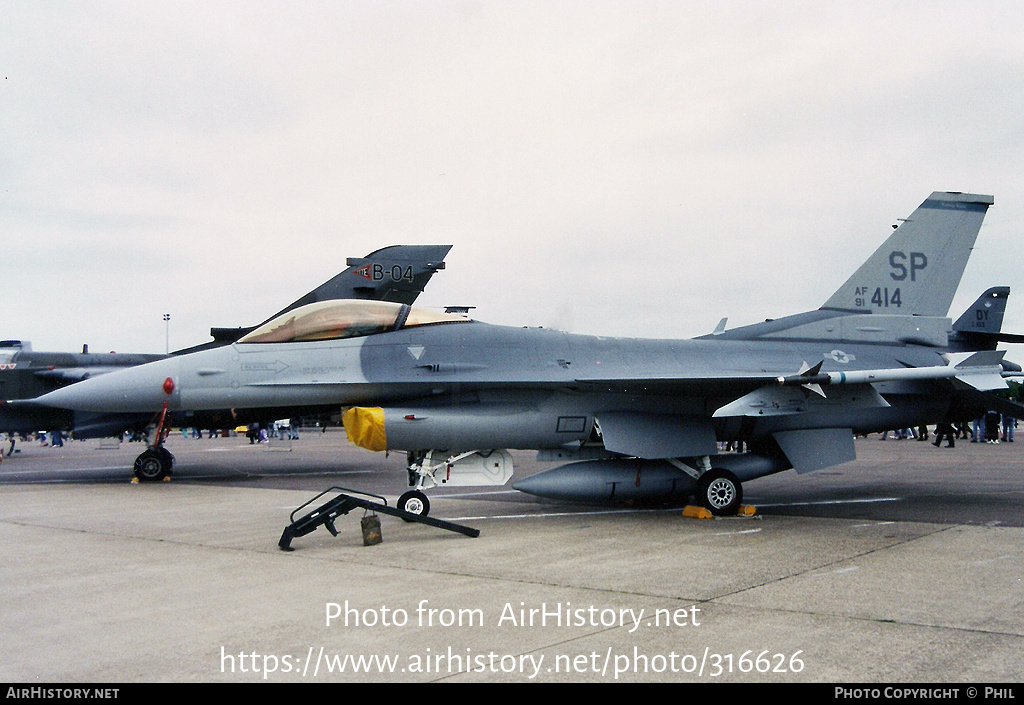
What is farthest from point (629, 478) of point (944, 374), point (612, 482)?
point (944, 374)

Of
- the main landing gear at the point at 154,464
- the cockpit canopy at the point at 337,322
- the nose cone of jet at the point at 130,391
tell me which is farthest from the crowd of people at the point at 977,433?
the nose cone of jet at the point at 130,391

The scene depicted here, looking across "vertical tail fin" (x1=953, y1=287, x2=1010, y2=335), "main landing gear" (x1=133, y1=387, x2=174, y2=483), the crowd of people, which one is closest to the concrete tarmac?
"main landing gear" (x1=133, y1=387, x2=174, y2=483)

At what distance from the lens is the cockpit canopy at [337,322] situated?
33.1ft

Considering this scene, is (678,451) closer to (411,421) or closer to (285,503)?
(411,421)

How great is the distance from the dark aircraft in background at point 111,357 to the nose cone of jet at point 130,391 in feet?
14.4

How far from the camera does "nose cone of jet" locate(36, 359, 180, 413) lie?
10408 mm

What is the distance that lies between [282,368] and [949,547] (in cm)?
728

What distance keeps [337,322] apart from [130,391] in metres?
2.95

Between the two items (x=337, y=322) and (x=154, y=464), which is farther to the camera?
(x=154, y=464)

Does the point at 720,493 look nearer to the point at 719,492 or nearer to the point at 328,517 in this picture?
the point at 719,492

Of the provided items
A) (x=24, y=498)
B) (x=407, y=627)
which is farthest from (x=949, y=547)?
(x=24, y=498)

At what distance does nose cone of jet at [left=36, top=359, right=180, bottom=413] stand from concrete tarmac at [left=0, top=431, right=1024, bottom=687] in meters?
1.40

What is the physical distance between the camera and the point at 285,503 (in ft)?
38.0

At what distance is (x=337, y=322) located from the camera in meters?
10.1
